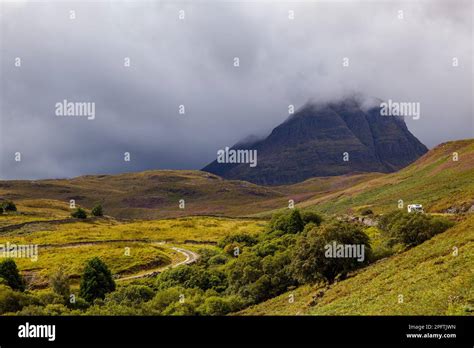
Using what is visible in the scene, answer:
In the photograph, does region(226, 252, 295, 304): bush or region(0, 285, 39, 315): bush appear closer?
region(0, 285, 39, 315): bush

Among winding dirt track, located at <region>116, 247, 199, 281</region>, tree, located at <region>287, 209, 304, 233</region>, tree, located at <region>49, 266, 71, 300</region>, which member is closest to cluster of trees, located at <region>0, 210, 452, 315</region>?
tree, located at <region>49, 266, 71, 300</region>

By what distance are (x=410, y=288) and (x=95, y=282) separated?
5143 cm

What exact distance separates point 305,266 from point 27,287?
183ft

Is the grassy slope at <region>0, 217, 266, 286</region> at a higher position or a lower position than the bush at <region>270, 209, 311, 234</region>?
lower

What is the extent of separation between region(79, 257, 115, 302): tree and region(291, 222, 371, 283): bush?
108ft

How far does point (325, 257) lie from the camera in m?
50.9

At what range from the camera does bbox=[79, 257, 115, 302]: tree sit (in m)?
70.1

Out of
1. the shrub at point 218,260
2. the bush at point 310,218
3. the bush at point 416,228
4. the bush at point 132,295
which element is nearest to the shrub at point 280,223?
the bush at point 310,218

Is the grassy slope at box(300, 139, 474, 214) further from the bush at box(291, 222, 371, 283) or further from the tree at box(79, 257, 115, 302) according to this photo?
the tree at box(79, 257, 115, 302)

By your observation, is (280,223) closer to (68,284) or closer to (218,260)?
(218,260)

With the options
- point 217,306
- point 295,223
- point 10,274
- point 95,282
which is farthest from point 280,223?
point 10,274
